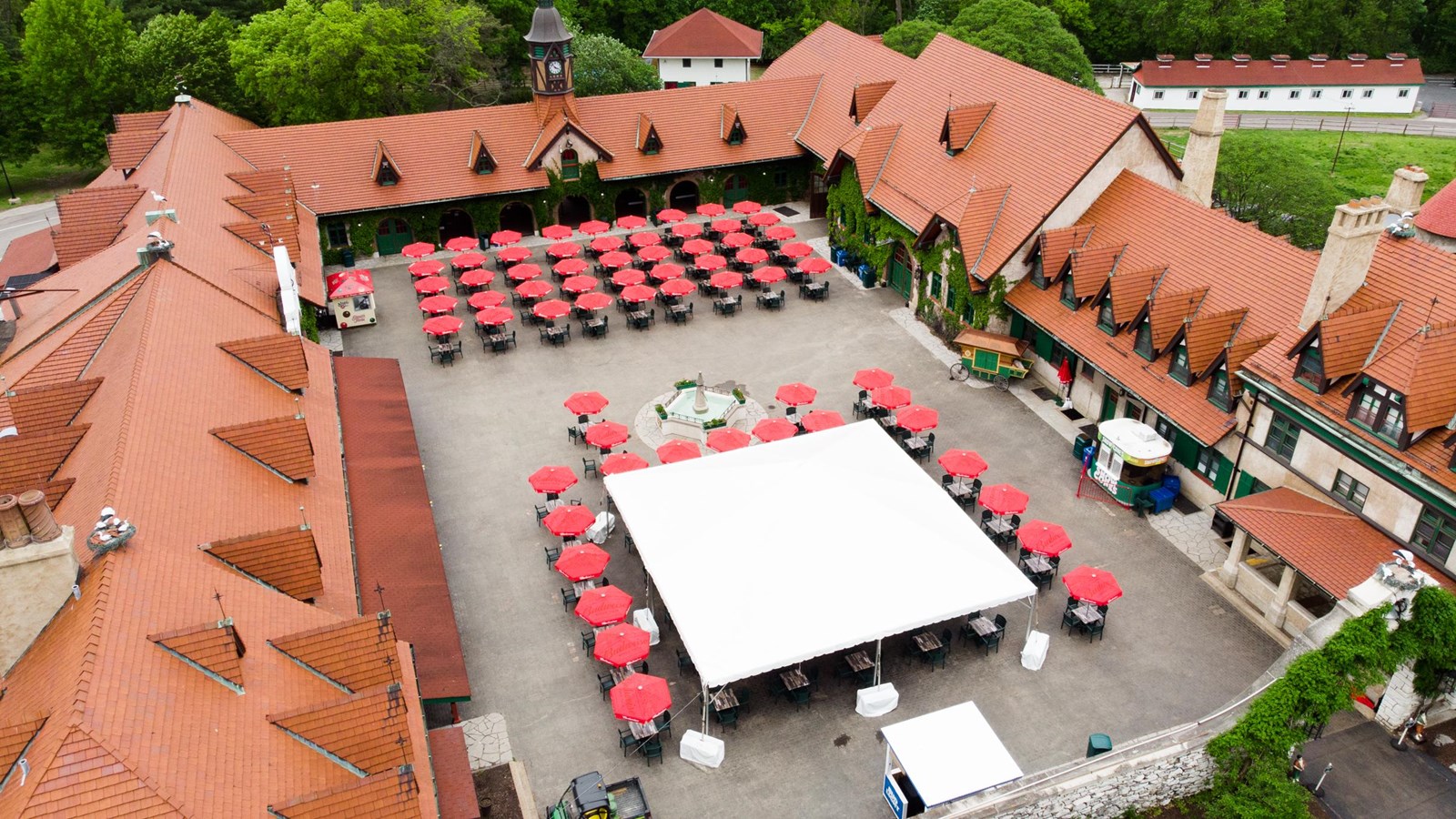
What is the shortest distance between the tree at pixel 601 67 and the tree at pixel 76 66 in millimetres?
25630

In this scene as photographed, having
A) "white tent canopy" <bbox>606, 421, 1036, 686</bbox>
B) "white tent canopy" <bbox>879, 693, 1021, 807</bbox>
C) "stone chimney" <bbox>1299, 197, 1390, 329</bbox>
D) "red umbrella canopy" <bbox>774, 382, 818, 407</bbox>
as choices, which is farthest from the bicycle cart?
"white tent canopy" <bbox>879, 693, 1021, 807</bbox>

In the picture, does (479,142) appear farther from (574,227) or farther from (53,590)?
(53,590)

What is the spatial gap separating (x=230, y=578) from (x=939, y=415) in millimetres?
25247

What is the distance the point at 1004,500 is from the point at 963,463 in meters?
2.19

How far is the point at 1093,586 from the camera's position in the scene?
2853cm

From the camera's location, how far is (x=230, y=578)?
876 inches

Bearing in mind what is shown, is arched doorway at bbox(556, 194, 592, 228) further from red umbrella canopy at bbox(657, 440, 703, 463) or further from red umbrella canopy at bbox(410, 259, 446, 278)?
red umbrella canopy at bbox(657, 440, 703, 463)

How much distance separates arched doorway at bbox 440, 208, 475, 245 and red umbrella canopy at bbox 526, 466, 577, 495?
22969 mm

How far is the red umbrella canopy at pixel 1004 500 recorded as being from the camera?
31.8 m

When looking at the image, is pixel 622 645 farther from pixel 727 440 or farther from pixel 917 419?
pixel 917 419

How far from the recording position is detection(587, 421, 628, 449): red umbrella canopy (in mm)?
35438

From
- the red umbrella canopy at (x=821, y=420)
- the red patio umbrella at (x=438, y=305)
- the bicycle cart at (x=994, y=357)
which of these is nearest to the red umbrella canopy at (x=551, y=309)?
the red patio umbrella at (x=438, y=305)

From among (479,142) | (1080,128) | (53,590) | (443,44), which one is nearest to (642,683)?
(53,590)

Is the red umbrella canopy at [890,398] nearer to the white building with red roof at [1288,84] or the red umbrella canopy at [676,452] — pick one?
the red umbrella canopy at [676,452]
